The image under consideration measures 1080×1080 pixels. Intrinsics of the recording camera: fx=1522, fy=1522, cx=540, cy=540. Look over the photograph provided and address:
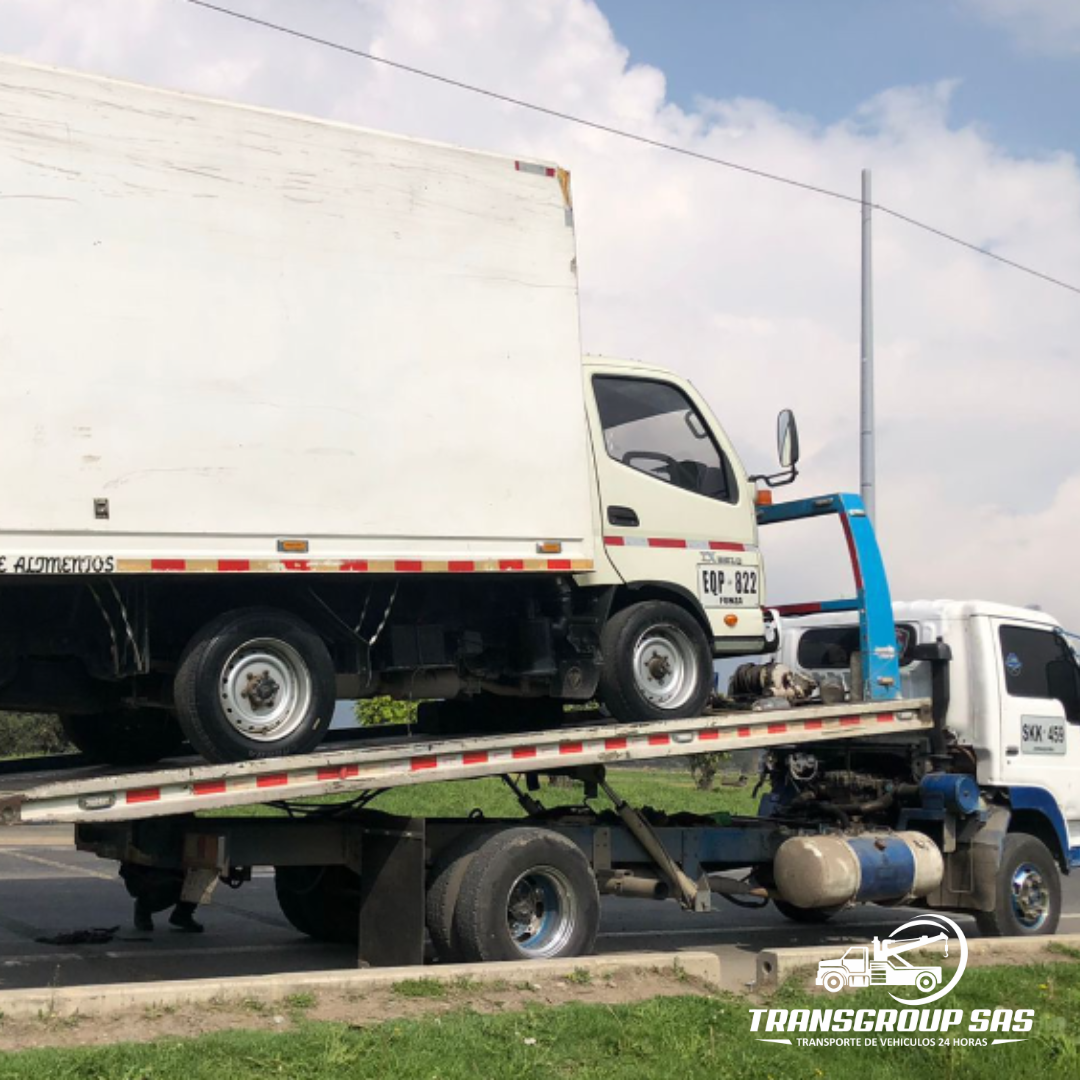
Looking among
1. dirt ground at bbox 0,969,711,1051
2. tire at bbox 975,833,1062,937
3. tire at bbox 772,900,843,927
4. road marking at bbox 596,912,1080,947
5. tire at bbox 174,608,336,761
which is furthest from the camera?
tire at bbox 772,900,843,927

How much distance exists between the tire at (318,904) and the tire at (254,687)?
2102 mm

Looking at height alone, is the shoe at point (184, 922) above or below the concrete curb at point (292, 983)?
below

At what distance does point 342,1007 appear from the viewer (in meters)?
6.80

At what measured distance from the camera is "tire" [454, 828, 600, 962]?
8.27 m

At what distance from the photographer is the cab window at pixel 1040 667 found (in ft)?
36.1

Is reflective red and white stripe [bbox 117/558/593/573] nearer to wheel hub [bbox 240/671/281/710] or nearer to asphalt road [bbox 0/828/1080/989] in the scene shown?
wheel hub [bbox 240/671/281/710]

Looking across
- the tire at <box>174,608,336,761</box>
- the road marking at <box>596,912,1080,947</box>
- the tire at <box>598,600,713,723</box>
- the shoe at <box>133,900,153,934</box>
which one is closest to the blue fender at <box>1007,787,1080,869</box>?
the road marking at <box>596,912,1080,947</box>

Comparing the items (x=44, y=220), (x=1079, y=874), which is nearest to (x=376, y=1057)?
(x=44, y=220)

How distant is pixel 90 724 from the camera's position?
9297 millimetres

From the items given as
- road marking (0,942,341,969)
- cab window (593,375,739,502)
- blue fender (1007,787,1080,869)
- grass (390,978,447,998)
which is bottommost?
road marking (0,942,341,969)

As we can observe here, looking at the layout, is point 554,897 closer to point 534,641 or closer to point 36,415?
point 534,641

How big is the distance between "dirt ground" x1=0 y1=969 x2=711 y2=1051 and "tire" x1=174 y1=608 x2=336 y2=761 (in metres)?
1.40

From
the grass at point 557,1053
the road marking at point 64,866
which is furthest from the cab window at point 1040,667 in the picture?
the road marking at point 64,866

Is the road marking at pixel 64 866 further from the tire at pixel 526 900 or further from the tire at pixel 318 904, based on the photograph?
the tire at pixel 526 900
